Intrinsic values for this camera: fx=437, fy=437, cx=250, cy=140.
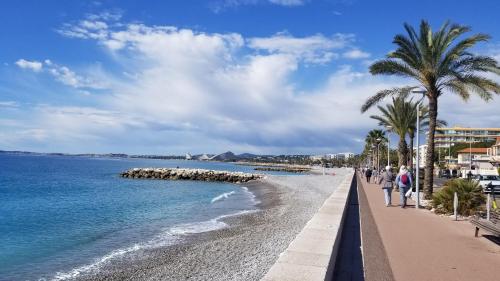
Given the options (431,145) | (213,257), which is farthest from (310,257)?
(431,145)

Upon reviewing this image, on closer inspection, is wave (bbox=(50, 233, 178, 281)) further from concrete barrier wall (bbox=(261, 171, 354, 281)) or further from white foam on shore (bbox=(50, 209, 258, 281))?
concrete barrier wall (bbox=(261, 171, 354, 281))

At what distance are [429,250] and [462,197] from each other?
6.85 meters

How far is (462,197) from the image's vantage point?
14.1 metres

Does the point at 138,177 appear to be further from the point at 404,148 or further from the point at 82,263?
the point at 82,263

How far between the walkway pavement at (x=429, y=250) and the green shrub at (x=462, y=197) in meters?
1.44

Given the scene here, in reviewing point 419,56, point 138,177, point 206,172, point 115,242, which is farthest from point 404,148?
point 138,177

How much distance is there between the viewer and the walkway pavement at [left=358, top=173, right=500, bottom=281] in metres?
6.46

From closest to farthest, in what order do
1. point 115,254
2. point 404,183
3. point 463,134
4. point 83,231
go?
point 115,254 → point 404,183 → point 83,231 → point 463,134

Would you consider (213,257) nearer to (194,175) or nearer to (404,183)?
(404,183)

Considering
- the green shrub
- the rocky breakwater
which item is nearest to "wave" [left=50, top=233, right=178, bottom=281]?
the green shrub

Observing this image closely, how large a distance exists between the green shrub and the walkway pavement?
56.7 inches

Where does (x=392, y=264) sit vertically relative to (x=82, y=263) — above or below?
above

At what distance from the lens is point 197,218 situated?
21453 millimetres

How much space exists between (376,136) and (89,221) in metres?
48.2
